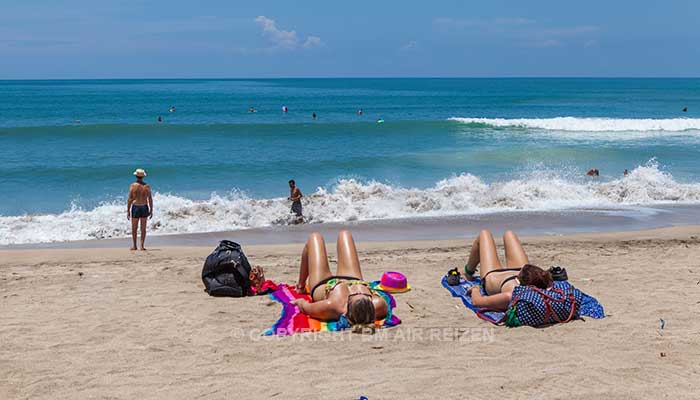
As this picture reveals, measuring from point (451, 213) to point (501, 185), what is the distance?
140 inches

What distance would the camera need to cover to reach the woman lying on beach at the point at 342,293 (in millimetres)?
5551

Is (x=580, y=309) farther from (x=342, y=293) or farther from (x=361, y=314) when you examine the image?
(x=342, y=293)

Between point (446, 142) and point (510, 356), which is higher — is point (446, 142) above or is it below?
above

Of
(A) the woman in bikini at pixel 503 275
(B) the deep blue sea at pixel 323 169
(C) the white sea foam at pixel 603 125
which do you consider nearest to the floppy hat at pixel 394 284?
(A) the woman in bikini at pixel 503 275

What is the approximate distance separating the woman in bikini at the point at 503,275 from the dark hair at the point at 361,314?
122 centimetres

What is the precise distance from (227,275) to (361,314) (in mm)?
2016

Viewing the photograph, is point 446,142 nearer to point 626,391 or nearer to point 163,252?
point 163,252

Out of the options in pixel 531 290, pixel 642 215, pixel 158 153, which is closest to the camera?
pixel 531 290

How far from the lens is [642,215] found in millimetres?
13398

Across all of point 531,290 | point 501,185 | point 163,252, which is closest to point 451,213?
point 501,185

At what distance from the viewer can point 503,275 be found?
6.18m

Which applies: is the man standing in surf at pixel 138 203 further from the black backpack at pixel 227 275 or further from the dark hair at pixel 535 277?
the dark hair at pixel 535 277

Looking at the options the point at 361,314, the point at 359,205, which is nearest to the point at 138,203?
the point at 359,205

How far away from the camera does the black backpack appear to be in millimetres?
6855
